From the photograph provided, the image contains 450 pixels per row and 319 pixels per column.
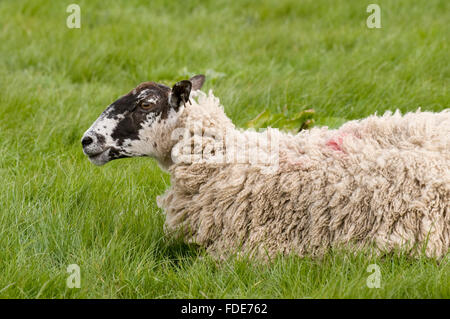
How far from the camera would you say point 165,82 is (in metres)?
5.62

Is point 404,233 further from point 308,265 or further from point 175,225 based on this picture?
point 175,225

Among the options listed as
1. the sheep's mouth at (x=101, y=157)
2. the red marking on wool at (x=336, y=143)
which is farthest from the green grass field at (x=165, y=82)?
the red marking on wool at (x=336, y=143)

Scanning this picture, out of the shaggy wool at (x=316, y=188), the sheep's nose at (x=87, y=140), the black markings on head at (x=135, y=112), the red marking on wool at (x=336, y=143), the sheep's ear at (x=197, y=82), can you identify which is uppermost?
the sheep's ear at (x=197, y=82)

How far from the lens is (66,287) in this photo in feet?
9.78

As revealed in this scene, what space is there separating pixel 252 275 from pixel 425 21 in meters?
5.15

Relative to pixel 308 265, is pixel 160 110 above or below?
above

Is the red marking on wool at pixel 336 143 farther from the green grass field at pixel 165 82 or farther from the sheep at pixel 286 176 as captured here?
the green grass field at pixel 165 82

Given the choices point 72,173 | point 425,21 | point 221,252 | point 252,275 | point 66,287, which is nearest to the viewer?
point 66,287

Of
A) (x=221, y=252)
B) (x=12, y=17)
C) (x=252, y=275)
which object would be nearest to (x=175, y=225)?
(x=221, y=252)

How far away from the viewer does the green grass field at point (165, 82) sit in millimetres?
3109

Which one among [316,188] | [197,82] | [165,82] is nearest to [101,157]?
[197,82]

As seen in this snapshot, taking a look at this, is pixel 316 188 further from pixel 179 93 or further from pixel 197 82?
pixel 197 82
